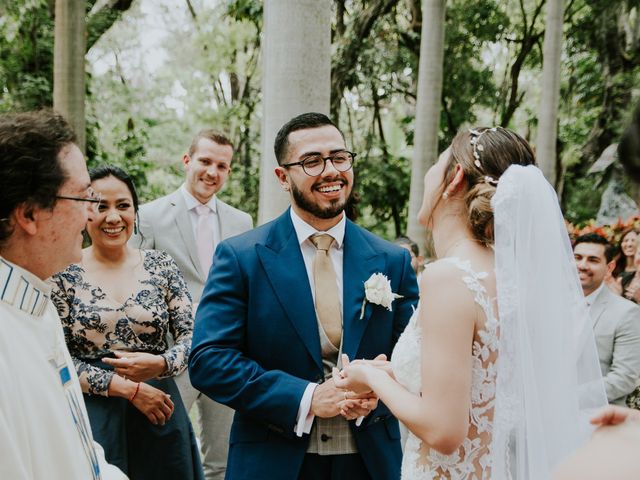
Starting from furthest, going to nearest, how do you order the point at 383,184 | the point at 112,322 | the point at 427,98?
1. the point at 383,184
2. the point at 427,98
3. the point at 112,322

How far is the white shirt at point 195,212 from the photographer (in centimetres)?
Result: 502

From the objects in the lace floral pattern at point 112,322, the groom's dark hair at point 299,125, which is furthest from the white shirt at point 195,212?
the groom's dark hair at point 299,125

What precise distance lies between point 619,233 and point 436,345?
7017 mm

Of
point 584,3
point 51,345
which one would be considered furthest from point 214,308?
point 584,3

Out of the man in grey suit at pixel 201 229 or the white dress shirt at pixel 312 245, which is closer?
the white dress shirt at pixel 312 245

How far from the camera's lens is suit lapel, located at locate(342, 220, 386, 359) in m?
2.85

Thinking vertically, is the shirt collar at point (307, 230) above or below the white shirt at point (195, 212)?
below

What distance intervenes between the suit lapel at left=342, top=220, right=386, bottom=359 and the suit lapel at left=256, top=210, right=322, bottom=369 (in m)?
0.14

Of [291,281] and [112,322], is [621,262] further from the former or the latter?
[112,322]

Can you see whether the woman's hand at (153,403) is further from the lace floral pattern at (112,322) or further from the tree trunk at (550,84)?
the tree trunk at (550,84)

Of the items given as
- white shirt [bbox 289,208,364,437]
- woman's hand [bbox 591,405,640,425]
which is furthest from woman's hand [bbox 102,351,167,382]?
woman's hand [bbox 591,405,640,425]

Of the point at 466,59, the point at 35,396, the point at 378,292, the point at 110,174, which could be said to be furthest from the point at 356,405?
the point at 466,59

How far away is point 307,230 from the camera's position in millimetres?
3033

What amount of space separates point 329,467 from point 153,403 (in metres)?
1.11
